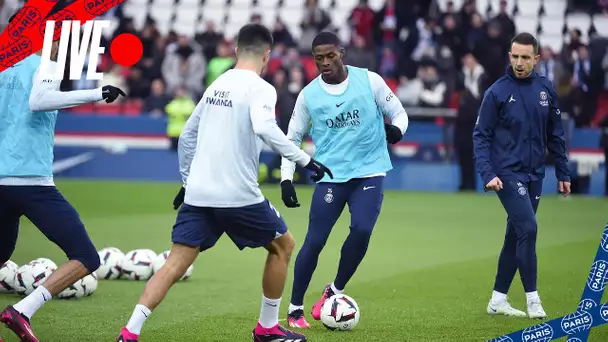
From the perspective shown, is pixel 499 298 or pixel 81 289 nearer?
pixel 499 298

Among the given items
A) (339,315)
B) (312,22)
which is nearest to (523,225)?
(339,315)

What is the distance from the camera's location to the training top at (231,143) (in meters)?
7.75

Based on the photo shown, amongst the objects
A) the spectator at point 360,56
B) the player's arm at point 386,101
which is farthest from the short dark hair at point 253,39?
the spectator at point 360,56

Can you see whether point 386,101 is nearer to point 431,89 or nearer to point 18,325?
point 18,325

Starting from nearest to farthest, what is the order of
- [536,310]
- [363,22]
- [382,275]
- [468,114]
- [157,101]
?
[536,310], [382,275], [468,114], [157,101], [363,22]

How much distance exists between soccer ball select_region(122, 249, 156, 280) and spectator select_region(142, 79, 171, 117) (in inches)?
576

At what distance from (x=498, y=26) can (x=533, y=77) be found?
1524cm

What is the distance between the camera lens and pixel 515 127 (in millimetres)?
9727

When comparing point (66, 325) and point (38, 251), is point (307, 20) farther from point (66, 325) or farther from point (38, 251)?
point (66, 325)

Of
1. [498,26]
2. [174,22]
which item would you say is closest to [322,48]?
[498,26]

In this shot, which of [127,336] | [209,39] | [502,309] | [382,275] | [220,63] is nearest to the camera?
[127,336]

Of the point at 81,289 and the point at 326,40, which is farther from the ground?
the point at 326,40

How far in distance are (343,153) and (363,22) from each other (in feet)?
58.4

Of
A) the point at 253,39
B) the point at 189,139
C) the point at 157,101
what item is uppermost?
the point at 253,39
